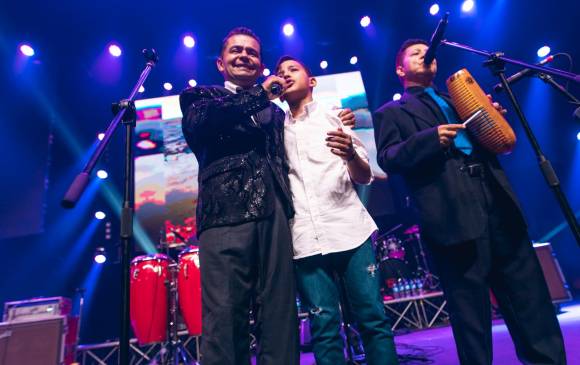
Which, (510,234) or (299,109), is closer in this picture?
(510,234)

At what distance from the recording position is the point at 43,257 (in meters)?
5.35

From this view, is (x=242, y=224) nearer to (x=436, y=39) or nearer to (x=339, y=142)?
(x=339, y=142)

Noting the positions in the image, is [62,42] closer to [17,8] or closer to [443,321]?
[17,8]

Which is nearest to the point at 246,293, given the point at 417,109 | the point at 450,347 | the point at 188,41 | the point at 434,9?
the point at 417,109

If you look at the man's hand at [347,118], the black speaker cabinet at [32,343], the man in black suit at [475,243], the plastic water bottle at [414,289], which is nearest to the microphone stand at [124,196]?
the man's hand at [347,118]

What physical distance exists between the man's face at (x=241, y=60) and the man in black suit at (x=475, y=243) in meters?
0.80

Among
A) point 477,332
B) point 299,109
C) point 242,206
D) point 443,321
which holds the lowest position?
point 443,321

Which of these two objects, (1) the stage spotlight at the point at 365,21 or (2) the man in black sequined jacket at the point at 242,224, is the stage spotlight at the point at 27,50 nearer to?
(2) the man in black sequined jacket at the point at 242,224

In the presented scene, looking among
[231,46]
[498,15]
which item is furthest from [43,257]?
[498,15]

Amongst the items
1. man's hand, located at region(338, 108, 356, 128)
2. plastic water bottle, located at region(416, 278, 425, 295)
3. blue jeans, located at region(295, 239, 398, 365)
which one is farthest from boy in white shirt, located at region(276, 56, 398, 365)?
plastic water bottle, located at region(416, 278, 425, 295)

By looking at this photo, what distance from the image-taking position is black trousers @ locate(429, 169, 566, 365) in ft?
4.42

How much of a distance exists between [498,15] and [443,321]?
4713 millimetres

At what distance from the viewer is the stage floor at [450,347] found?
89.4 inches

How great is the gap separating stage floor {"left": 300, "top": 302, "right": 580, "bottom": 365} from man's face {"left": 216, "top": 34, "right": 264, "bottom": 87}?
2298mm
